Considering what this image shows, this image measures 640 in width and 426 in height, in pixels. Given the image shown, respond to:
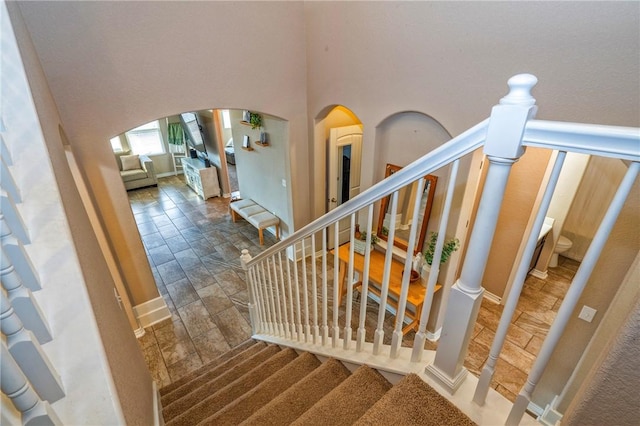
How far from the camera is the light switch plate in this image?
6.63 feet

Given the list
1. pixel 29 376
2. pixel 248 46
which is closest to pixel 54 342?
pixel 29 376

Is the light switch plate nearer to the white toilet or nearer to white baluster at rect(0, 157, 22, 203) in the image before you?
the white toilet

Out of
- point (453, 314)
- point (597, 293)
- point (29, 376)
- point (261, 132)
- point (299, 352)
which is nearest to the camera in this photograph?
point (29, 376)

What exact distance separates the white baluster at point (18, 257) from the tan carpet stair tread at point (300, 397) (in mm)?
1290

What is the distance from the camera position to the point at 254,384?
2.21 meters

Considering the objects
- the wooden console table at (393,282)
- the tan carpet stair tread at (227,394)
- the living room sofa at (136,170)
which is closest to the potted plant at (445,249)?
the wooden console table at (393,282)

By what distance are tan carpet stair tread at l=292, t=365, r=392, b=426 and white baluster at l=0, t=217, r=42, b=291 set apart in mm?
1186

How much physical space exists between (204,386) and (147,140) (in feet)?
26.3

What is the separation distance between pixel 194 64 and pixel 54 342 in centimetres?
314

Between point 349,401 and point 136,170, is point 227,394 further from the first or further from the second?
point 136,170

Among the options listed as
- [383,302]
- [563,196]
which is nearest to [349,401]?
[383,302]

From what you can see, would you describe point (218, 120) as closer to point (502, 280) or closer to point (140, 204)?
point (140, 204)

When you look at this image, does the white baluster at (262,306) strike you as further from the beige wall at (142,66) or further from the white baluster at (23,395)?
the white baluster at (23,395)

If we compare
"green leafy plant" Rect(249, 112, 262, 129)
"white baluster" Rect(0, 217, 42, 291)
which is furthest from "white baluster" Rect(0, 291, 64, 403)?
"green leafy plant" Rect(249, 112, 262, 129)
